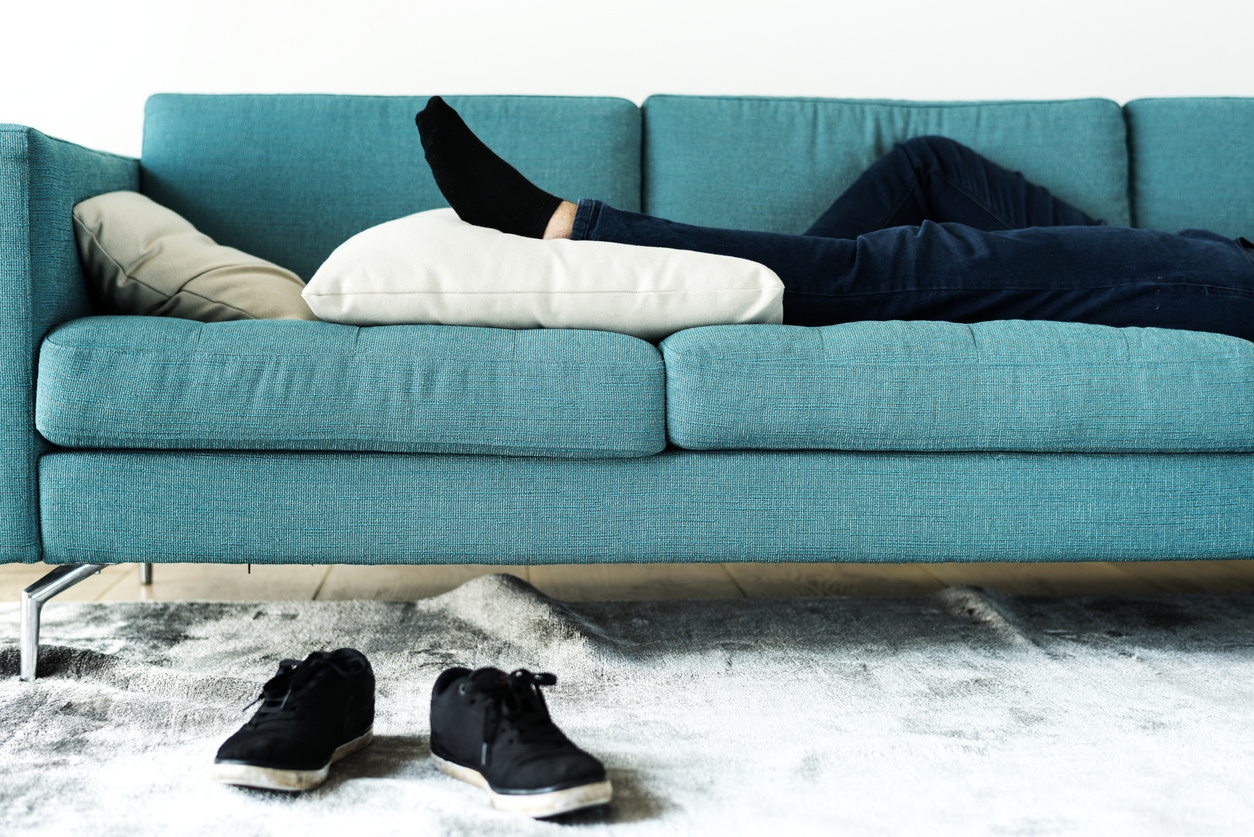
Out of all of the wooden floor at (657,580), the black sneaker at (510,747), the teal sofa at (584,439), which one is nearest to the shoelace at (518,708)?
the black sneaker at (510,747)

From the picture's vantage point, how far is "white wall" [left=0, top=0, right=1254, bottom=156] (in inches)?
82.4

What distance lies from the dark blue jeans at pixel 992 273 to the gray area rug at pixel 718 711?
0.46 m

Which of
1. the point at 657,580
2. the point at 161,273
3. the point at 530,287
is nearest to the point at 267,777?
the point at 530,287

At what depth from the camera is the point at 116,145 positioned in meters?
2.12

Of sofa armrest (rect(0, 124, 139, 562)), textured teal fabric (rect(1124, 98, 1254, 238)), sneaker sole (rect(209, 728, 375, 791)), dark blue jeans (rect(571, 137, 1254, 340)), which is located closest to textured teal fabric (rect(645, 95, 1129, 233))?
textured teal fabric (rect(1124, 98, 1254, 238))

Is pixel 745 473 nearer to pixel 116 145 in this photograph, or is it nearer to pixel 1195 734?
pixel 1195 734

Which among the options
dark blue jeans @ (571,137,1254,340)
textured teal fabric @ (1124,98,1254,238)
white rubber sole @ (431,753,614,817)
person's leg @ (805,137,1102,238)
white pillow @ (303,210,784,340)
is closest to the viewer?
white rubber sole @ (431,753,614,817)

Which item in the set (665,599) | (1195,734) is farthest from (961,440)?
(665,599)

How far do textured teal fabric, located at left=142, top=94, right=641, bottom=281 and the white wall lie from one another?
0.43 metres

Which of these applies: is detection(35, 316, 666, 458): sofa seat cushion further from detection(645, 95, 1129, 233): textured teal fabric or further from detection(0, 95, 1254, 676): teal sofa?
detection(645, 95, 1129, 233): textured teal fabric

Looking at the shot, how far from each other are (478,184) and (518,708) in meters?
0.85

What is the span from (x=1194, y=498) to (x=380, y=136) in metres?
1.47

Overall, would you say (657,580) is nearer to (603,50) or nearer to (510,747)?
(510,747)

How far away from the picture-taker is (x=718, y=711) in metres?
1.02
